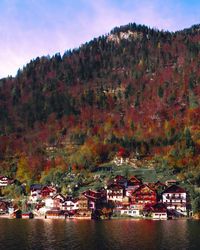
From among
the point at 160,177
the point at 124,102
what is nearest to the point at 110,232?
the point at 160,177

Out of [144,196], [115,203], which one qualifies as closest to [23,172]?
[115,203]

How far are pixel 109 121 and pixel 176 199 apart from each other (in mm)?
77468

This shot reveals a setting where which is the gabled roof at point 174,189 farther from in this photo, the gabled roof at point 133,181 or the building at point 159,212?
the gabled roof at point 133,181

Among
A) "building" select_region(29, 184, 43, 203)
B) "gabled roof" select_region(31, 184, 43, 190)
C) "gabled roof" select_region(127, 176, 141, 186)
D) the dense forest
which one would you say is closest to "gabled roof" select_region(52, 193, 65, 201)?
"building" select_region(29, 184, 43, 203)

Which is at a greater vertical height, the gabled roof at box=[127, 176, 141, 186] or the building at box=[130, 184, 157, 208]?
the gabled roof at box=[127, 176, 141, 186]

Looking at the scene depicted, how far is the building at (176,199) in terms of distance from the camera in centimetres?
7238

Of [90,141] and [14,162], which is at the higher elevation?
[90,141]

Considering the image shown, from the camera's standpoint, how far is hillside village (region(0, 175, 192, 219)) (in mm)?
71625

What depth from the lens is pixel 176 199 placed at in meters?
73.4

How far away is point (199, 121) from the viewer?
125750mm

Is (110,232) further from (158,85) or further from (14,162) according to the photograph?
(158,85)

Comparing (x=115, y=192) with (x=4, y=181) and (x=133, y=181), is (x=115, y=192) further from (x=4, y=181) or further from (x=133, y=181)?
(x=4, y=181)

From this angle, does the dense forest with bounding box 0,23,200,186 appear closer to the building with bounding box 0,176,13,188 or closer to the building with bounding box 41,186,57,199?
the building with bounding box 0,176,13,188

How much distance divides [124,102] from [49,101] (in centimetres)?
4030
